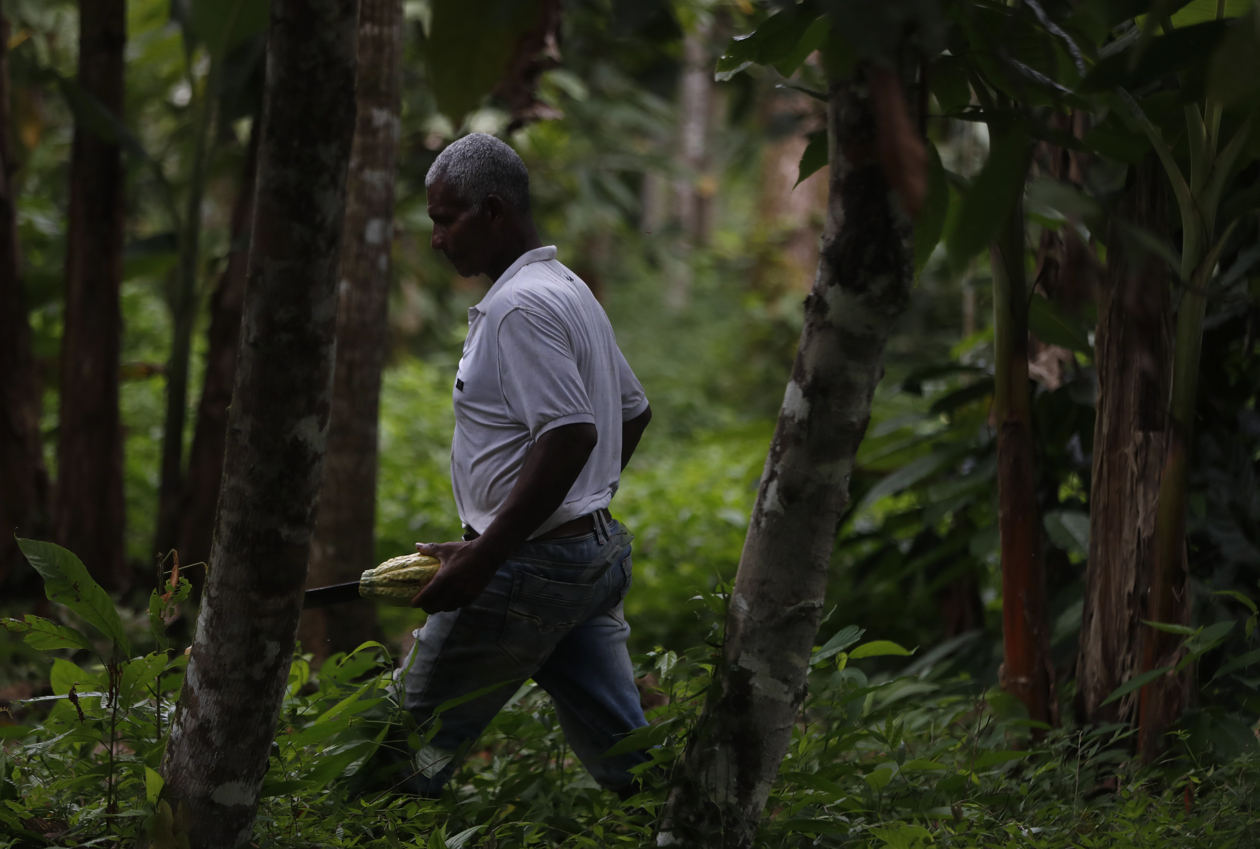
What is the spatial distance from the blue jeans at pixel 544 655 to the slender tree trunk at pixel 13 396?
3179 millimetres

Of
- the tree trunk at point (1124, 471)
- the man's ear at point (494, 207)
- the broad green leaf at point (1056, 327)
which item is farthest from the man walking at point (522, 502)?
the broad green leaf at point (1056, 327)

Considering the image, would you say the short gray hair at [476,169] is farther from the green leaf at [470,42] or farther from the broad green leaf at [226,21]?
the broad green leaf at [226,21]

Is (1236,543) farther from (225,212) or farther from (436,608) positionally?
(225,212)

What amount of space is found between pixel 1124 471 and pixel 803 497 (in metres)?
1.23

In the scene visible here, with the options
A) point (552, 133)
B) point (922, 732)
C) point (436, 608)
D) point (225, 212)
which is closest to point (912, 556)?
point (922, 732)

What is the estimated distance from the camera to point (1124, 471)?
2.68 m

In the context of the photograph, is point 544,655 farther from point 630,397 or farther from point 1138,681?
point 1138,681

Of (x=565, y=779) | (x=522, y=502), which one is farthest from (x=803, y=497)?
(x=565, y=779)

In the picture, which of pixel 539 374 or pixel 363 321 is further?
pixel 363 321

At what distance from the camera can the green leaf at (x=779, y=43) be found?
2053mm

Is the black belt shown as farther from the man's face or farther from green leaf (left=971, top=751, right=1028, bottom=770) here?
green leaf (left=971, top=751, right=1028, bottom=770)

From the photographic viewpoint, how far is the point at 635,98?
1115cm

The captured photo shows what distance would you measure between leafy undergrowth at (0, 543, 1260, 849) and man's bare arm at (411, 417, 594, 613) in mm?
300

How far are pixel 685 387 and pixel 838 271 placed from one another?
10896mm
